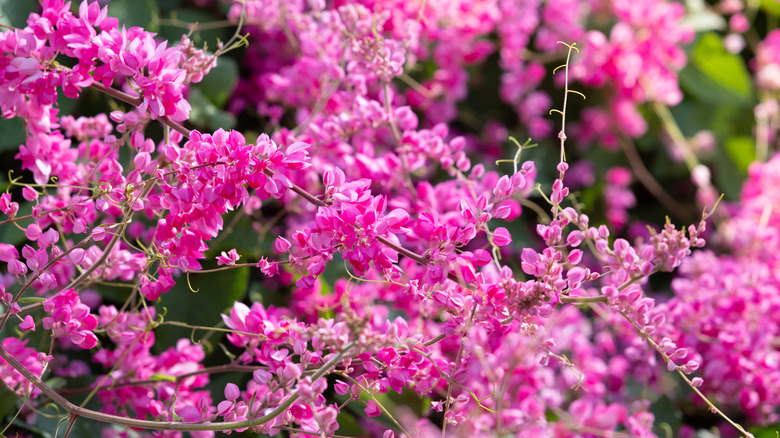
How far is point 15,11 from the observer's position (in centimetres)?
61

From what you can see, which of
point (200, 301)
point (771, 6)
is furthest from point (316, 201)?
point (771, 6)

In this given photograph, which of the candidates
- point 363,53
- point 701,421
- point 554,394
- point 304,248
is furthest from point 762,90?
point 304,248

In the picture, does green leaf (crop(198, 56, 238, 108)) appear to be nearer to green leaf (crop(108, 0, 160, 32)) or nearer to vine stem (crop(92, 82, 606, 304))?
green leaf (crop(108, 0, 160, 32))

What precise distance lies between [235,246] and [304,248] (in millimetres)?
257

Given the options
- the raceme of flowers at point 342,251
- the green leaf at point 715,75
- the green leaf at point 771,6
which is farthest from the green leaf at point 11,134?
the green leaf at point 771,6

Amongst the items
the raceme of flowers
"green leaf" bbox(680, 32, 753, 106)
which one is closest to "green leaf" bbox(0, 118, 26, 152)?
Result: the raceme of flowers

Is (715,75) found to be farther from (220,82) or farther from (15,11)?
(15,11)

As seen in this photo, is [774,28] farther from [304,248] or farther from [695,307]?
[304,248]

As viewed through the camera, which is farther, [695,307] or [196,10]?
[196,10]

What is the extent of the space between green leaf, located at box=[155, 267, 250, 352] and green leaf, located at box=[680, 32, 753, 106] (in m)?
0.77

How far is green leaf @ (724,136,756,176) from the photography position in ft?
3.34

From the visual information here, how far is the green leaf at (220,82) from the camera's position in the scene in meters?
0.72

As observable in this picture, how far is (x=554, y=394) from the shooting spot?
628 millimetres

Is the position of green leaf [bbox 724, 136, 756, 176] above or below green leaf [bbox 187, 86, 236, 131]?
below
